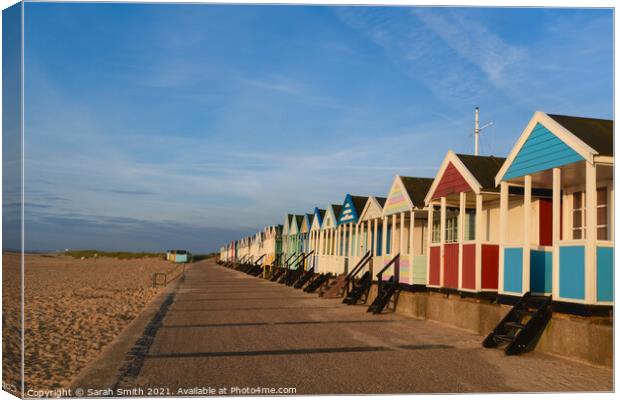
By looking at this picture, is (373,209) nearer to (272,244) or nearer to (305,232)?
(305,232)

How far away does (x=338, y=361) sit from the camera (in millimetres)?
8930

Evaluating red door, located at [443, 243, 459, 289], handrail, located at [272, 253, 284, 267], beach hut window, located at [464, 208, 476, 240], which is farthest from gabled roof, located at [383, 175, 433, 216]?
handrail, located at [272, 253, 284, 267]

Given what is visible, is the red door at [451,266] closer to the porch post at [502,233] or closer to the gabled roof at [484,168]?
the gabled roof at [484,168]

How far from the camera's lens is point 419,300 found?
50.4ft

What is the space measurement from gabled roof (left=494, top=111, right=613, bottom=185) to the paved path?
3.31m

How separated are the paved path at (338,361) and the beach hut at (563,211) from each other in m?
1.28

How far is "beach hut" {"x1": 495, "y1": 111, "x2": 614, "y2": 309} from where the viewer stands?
30.1 ft

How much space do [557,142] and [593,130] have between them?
61 cm

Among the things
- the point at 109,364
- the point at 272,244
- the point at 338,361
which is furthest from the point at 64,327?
the point at 272,244

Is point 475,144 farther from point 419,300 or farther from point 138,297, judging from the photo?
point 138,297

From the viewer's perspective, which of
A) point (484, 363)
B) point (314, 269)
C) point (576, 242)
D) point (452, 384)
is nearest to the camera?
point (452, 384)

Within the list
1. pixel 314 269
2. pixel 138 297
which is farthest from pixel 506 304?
pixel 314 269

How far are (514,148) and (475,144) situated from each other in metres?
7.32

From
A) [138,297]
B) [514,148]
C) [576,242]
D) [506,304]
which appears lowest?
[138,297]
